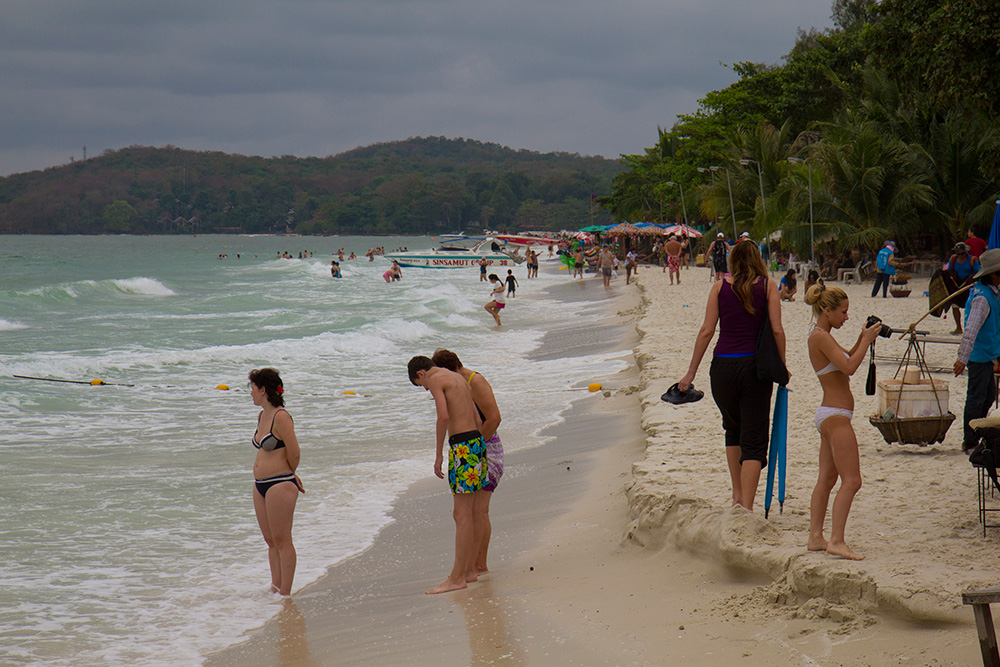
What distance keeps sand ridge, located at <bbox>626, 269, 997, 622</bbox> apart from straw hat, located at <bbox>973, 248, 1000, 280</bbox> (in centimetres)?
125

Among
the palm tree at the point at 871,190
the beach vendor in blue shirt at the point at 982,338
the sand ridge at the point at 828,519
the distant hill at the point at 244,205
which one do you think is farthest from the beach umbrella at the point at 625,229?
the distant hill at the point at 244,205

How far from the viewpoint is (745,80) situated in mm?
44406

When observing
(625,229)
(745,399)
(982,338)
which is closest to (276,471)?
(745,399)

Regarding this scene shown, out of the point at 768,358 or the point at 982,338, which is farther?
the point at 982,338

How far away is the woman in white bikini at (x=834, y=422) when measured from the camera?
4.15m

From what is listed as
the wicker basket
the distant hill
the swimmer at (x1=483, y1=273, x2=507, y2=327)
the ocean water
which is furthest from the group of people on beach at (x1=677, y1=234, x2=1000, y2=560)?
the distant hill

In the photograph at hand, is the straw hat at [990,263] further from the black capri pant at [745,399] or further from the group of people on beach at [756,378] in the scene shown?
the black capri pant at [745,399]

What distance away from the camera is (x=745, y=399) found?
4.70 m

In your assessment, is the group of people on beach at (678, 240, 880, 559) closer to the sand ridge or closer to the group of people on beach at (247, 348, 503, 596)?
the sand ridge

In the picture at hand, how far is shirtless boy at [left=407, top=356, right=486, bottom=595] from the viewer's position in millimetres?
5027

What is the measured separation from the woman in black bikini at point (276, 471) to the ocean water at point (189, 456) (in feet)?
1.12

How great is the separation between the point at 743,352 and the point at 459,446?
5.36ft

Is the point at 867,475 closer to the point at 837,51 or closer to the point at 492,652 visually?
the point at 492,652

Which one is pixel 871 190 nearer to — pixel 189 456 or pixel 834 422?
pixel 189 456
